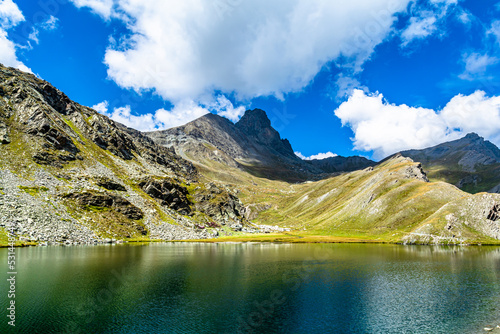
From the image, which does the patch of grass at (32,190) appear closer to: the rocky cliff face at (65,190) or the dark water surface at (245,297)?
the rocky cliff face at (65,190)

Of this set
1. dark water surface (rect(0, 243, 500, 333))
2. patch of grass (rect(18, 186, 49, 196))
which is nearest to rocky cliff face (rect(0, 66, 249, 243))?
patch of grass (rect(18, 186, 49, 196))

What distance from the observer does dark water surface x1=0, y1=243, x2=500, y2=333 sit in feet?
120

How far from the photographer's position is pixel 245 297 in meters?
48.5

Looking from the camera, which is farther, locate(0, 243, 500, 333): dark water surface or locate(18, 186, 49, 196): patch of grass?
locate(18, 186, 49, 196): patch of grass

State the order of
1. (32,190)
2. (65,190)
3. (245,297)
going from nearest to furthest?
(245,297) < (32,190) < (65,190)

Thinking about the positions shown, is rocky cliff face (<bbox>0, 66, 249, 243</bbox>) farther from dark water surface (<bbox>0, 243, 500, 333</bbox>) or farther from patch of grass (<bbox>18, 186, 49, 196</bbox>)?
dark water surface (<bbox>0, 243, 500, 333</bbox>)

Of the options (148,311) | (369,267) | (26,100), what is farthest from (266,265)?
(26,100)

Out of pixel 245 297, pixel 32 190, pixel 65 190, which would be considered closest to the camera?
pixel 245 297

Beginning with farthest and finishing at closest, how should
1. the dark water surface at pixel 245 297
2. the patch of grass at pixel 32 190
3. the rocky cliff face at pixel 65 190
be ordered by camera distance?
the patch of grass at pixel 32 190 → the rocky cliff face at pixel 65 190 → the dark water surface at pixel 245 297

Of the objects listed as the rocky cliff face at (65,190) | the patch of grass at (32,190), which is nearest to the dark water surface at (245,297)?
the rocky cliff face at (65,190)

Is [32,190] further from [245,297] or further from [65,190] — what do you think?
[245,297]

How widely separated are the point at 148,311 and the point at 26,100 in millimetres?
202848

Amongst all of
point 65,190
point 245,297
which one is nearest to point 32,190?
point 65,190

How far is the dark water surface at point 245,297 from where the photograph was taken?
36594mm
